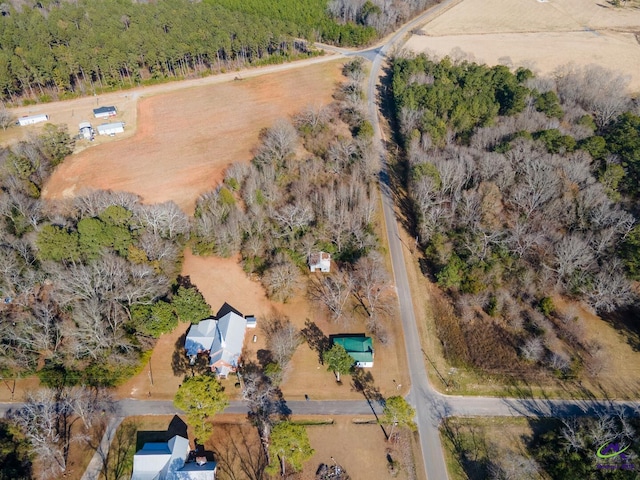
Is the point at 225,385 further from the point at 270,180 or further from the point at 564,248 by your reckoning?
the point at 564,248

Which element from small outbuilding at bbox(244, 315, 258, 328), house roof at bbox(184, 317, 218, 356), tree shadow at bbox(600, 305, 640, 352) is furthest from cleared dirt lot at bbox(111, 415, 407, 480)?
tree shadow at bbox(600, 305, 640, 352)

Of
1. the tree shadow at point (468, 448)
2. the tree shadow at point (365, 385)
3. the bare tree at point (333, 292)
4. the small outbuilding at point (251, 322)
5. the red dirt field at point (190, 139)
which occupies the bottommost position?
the tree shadow at point (468, 448)

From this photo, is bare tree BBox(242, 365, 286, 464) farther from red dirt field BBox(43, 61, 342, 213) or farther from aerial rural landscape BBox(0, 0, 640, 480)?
red dirt field BBox(43, 61, 342, 213)

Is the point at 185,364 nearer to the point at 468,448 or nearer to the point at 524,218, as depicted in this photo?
the point at 468,448

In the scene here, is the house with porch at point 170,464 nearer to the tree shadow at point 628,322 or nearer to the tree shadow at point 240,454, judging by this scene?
the tree shadow at point 240,454

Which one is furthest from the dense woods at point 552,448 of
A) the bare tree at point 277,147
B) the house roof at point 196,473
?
the bare tree at point 277,147

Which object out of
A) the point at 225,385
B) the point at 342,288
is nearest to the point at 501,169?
the point at 342,288

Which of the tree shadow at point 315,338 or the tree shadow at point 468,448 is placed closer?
the tree shadow at point 468,448
